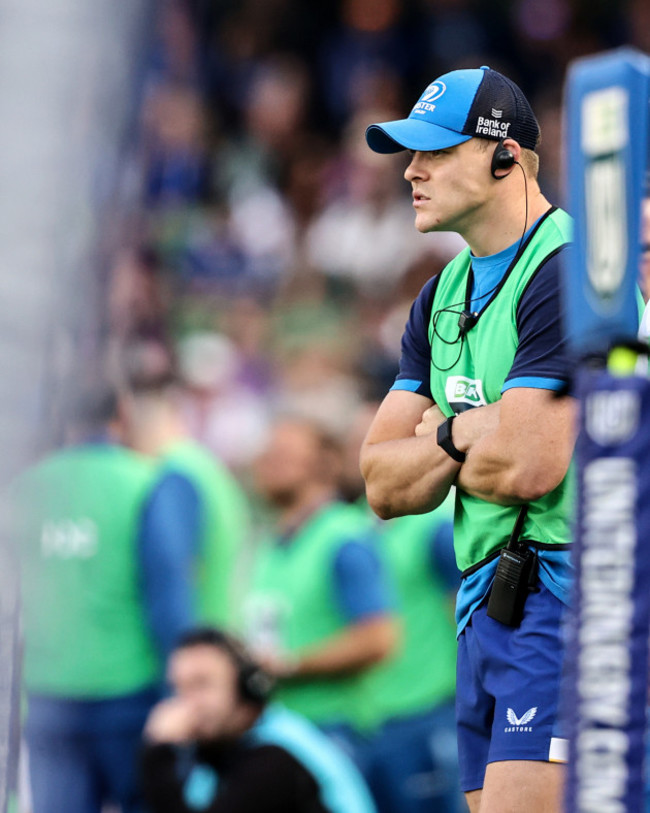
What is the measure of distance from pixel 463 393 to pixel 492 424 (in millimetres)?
221

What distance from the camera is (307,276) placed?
12516mm

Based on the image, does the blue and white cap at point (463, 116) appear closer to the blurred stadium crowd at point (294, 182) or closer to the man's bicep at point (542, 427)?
the man's bicep at point (542, 427)

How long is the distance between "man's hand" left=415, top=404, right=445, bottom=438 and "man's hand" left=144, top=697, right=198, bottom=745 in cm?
283

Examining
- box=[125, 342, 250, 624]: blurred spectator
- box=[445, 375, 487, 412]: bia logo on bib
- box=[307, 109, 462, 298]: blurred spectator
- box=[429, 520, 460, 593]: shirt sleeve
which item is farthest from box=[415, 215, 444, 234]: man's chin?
box=[307, 109, 462, 298]: blurred spectator

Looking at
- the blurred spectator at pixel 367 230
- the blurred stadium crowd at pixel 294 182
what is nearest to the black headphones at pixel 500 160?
the blurred stadium crowd at pixel 294 182

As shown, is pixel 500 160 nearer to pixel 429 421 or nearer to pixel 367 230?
pixel 429 421

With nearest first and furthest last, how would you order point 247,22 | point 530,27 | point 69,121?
point 69,121 < point 530,27 < point 247,22

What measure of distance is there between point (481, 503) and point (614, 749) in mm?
1216

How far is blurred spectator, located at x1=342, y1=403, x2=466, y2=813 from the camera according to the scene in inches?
280

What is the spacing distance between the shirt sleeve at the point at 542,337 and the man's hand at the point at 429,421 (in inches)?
12.6

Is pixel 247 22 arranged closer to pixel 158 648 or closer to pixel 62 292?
pixel 158 648

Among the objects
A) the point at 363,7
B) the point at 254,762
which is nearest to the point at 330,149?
the point at 363,7

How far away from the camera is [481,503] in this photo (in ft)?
12.0

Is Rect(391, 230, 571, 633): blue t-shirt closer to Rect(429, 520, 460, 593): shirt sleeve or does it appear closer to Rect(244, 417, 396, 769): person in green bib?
Rect(244, 417, 396, 769): person in green bib
